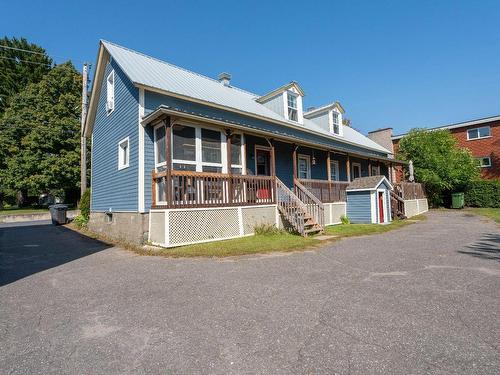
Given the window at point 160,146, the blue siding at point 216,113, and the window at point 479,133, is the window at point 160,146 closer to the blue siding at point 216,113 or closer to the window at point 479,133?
the blue siding at point 216,113

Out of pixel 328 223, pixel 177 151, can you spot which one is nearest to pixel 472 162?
pixel 328 223

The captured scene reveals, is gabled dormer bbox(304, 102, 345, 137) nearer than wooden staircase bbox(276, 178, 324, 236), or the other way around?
wooden staircase bbox(276, 178, 324, 236)

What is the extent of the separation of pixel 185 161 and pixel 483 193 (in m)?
24.6

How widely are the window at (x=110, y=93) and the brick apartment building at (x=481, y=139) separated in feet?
77.5

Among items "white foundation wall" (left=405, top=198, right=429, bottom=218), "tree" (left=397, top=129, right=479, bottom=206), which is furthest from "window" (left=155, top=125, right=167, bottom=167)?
"tree" (left=397, top=129, right=479, bottom=206)

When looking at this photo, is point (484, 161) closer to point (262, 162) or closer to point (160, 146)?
point (262, 162)

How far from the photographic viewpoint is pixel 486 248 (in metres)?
7.57

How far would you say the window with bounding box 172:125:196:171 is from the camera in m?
9.84

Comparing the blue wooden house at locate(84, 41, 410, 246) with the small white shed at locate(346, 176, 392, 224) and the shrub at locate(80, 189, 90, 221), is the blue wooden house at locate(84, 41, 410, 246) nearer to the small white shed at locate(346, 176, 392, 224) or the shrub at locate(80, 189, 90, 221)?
the small white shed at locate(346, 176, 392, 224)

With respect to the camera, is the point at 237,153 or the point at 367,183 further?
the point at 367,183

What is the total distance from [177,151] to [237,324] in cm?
748

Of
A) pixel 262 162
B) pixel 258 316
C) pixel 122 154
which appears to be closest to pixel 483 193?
pixel 262 162

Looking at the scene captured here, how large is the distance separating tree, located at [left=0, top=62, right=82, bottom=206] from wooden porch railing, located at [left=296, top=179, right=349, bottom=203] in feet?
77.0

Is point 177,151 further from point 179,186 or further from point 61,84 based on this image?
point 61,84
